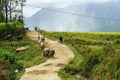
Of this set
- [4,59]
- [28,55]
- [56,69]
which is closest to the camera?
[4,59]

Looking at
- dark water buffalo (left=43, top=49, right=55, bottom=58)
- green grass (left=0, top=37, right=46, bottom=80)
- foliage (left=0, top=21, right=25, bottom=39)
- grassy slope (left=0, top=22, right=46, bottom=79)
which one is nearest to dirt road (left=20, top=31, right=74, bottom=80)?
dark water buffalo (left=43, top=49, right=55, bottom=58)

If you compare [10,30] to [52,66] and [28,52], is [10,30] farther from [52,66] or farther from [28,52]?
[52,66]

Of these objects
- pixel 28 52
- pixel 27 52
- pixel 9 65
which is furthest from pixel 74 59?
pixel 9 65

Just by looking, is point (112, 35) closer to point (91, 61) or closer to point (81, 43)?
point (81, 43)

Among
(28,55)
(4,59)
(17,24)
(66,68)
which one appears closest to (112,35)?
(17,24)

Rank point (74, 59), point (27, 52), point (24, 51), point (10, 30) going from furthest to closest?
point (10, 30)
point (24, 51)
point (27, 52)
point (74, 59)

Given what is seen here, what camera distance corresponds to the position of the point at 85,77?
1521 inches

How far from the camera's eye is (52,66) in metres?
45.6

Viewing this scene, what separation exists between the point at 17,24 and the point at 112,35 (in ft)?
60.2

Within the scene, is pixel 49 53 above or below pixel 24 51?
above

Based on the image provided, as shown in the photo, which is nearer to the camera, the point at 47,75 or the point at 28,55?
the point at 47,75

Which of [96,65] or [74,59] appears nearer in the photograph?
[96,65]

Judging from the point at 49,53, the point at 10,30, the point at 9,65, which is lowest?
the point at 49,53

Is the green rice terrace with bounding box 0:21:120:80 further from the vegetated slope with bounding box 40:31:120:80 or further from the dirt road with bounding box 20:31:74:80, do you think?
the dirt road with bounding box 20:31:74:80
